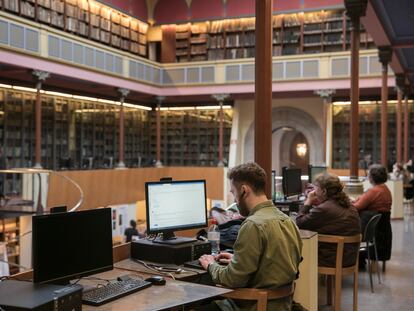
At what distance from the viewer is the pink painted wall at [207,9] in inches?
696

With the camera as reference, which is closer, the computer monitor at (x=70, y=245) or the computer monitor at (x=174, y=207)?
the computer monitor at (x=70, y=245)

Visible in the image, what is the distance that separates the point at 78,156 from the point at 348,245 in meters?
12.8

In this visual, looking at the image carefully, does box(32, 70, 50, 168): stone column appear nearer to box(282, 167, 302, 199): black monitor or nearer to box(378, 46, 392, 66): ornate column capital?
box(378, 46, 392, 66): ornate column capital

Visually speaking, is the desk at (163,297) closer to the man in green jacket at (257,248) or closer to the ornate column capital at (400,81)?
the man in green jacket at (257,248)

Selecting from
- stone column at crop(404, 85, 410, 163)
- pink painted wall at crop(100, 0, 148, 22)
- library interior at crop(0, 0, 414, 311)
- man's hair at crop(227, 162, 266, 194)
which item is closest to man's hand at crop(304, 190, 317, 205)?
library interior at crop(0, 0, 414, 311)

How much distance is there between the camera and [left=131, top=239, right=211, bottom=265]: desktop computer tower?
11.2ft

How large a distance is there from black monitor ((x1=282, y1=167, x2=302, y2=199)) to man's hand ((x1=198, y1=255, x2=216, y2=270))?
3266 mm

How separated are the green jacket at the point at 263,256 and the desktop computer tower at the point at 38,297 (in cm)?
86

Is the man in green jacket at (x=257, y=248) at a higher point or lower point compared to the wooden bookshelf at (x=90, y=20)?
lower

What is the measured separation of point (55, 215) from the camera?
2.65 metres

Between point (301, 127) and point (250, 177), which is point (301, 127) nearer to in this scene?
point (301, 127)

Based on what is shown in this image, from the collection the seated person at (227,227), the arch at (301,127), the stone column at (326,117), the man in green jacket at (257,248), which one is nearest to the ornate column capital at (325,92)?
the stone column at (326,117)

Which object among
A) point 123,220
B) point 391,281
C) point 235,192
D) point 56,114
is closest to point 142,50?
point 56,114

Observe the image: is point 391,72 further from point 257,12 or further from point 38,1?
Result: point 257,12
